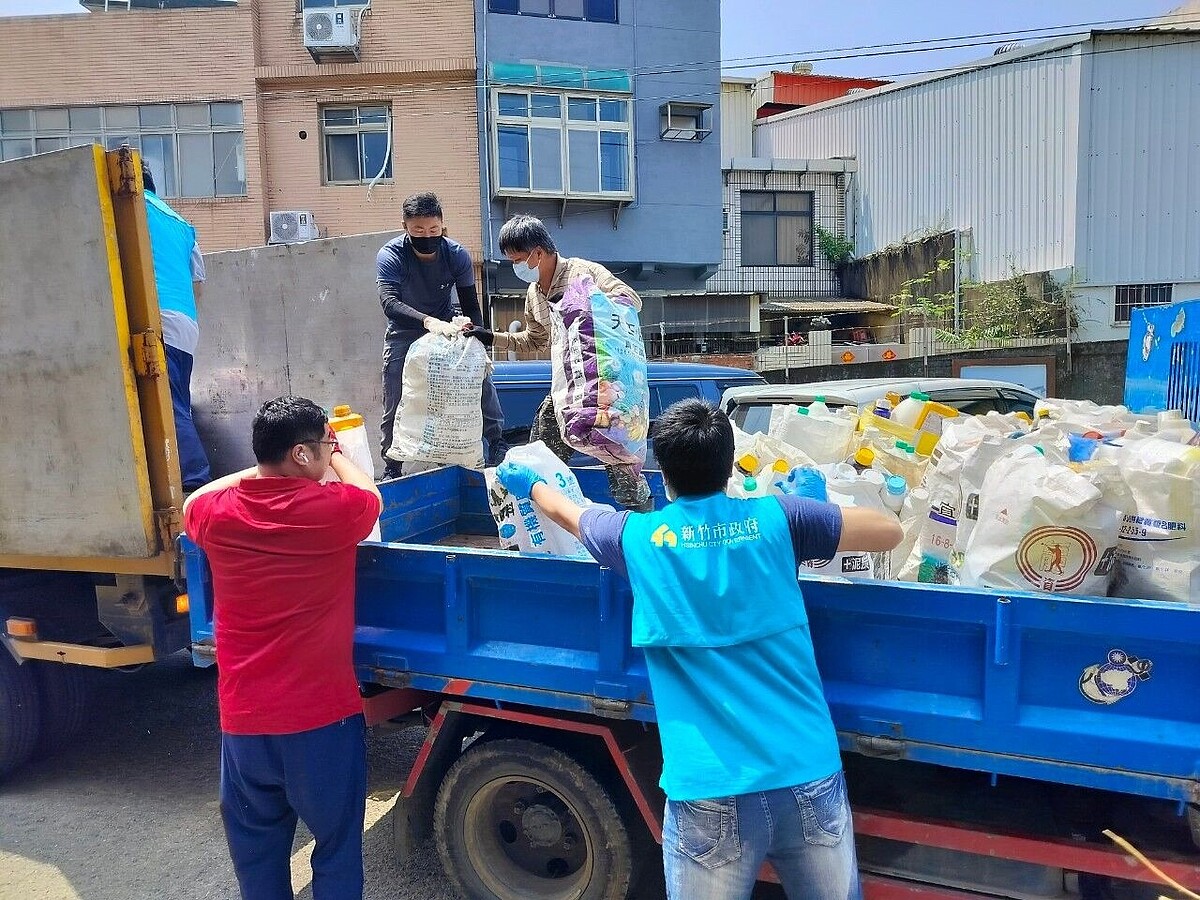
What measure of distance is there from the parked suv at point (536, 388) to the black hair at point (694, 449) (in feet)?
11.6

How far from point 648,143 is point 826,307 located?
527 cm

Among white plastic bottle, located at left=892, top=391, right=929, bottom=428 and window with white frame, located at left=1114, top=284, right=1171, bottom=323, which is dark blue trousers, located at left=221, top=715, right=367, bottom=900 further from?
window with white frame, located at left=1114, top=284, right=1171, bottom=323

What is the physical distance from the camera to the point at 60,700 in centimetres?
429

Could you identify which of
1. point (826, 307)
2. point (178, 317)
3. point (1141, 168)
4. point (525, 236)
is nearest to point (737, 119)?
point (826, 307)

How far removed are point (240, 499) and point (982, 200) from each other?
17.7m

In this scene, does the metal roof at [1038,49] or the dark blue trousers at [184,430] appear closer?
the dark blue trousers at [184,430]

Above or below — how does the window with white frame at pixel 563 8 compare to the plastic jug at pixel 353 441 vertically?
above

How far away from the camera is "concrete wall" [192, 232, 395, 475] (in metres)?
4.94

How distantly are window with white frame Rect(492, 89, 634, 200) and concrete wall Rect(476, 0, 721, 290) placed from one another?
309mm

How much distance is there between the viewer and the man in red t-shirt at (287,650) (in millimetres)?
2584

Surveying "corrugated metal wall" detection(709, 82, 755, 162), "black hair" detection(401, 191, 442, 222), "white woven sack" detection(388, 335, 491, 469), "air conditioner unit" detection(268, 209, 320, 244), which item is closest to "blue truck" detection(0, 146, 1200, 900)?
"white woven sack" detection(388, 335, 491, 469)

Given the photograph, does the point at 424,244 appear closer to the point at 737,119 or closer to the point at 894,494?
the point at 894,494

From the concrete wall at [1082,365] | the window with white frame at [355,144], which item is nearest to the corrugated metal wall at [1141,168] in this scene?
the concrete wall at [1082,365]

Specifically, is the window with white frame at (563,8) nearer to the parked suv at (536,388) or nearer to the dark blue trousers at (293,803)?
the parked suv at (536,388)
